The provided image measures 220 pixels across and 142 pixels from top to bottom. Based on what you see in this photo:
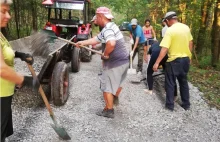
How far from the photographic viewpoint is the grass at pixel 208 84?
5983 millimetres

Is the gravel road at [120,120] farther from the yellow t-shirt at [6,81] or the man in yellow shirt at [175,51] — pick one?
the yellow t-shirt at [6,81]

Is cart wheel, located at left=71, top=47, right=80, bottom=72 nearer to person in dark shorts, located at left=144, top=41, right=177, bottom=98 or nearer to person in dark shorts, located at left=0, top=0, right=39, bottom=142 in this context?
person in dark shorts, located at left=144, top=41, right=177, bottom=98

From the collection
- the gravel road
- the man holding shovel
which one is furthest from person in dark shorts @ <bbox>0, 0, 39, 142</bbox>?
the man holding shovel

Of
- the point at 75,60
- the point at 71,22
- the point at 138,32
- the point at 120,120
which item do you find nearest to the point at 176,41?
the point at 120,120

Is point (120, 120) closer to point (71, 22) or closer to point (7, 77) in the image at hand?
point (7, 77)

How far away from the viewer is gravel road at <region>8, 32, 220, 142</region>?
A: 395 cm

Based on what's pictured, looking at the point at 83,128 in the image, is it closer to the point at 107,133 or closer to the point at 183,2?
the point at 107,133

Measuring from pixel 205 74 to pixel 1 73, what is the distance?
306 inches

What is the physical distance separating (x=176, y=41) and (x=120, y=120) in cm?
179

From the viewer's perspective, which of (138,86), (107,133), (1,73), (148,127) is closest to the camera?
(1,73)

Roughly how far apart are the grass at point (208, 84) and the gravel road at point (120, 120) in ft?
1.06

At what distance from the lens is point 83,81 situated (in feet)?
21.9

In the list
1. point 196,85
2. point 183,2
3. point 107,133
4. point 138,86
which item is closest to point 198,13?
point 183,2

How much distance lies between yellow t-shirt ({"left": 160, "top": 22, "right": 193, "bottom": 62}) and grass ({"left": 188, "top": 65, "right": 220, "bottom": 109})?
4.80ft
